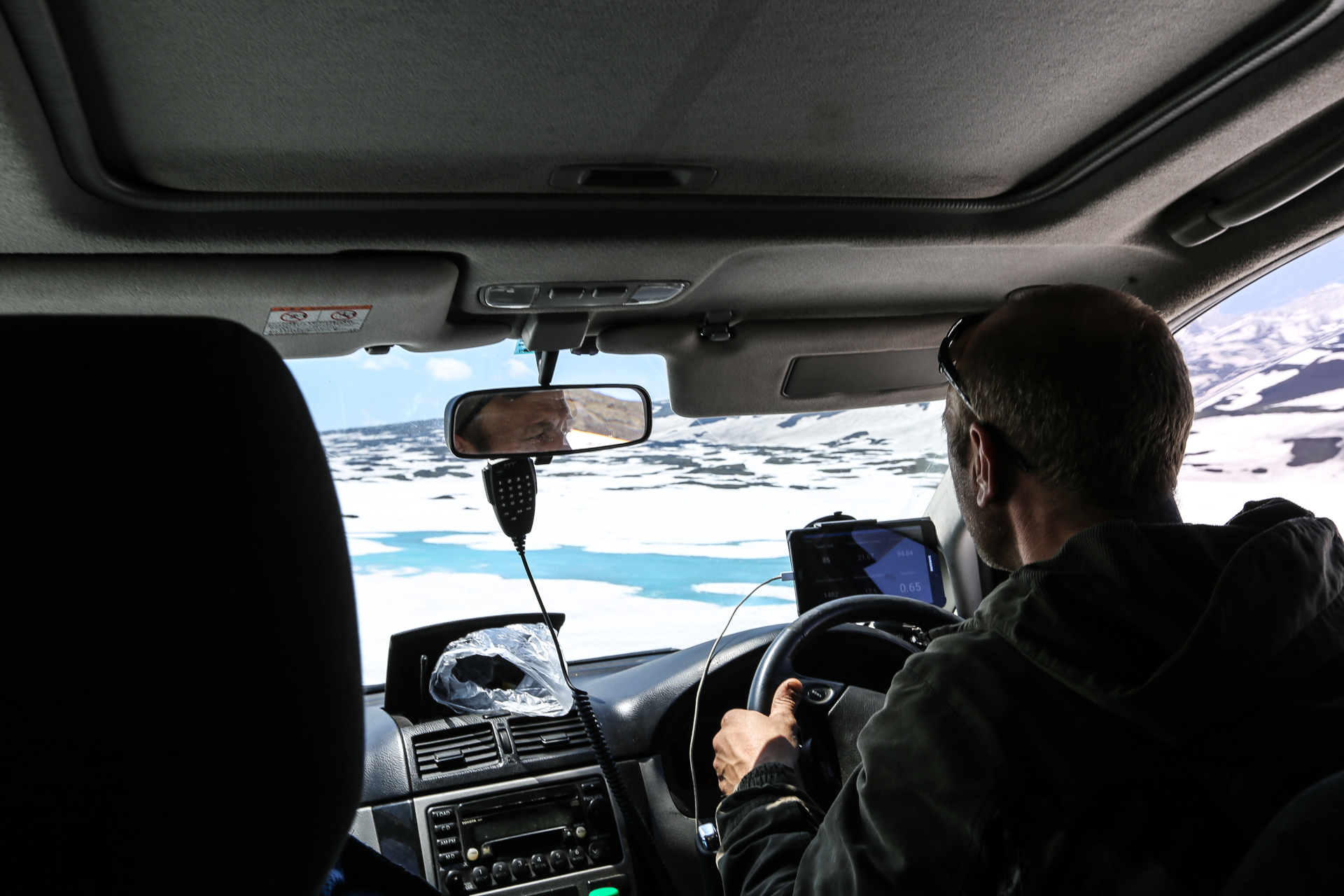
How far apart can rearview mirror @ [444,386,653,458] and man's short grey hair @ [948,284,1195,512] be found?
1.47m

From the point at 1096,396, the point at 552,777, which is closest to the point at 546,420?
the point at 552,777

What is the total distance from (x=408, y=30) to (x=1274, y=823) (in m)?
1.68

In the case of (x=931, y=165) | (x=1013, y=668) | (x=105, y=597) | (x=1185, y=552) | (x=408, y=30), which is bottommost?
(x=1013, y=668)

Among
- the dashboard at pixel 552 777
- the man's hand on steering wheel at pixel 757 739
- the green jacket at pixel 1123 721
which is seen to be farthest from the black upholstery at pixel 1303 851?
the dashboard at pixel 552 777

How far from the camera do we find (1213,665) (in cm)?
117

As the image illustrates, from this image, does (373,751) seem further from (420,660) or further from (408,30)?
(408,30)

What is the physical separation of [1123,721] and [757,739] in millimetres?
1033

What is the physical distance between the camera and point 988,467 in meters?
1.78

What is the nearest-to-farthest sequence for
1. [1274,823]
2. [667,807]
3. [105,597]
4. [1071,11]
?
[105,597]
[1274,823]
[1071,11]
[667,807]

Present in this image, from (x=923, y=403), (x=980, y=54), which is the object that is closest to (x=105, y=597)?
(x=980, y=54)

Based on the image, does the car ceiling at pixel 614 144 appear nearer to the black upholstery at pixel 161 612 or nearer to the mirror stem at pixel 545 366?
the mirror stem at pixel 545 366

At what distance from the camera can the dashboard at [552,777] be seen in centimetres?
249

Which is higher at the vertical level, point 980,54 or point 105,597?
point 980,54

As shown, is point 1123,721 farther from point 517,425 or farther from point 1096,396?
point 517,425
